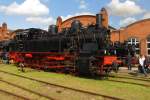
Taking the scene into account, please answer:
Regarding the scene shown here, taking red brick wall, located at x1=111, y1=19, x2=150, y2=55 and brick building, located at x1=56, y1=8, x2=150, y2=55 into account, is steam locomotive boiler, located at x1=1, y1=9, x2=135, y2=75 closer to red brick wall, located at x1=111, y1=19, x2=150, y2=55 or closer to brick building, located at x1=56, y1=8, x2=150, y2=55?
brick building, located at x1=56, y1=8, x2=150, y2=55

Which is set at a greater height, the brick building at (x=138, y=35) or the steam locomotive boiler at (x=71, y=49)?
the brick building at (x=138, y=35)

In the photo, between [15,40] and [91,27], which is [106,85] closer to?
[91,27]

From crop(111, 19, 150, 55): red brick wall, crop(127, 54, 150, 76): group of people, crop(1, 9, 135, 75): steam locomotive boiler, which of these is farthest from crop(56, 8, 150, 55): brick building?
crop(127, 54, 150, 76): group of people

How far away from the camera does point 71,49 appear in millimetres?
20688

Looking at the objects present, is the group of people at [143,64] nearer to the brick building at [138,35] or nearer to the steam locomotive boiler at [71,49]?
the steam locomotive boiler at [71,49]

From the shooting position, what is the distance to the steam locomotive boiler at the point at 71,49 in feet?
61.6

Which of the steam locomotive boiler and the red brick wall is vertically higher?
the red brick wall

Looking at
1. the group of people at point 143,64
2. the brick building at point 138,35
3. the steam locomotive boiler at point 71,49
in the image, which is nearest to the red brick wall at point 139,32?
the brick building at point 138,35

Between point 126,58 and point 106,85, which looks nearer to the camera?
point 106,85

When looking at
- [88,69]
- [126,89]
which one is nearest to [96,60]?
[88,69]

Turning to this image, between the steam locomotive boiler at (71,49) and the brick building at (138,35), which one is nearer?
the steam locomotive boiler at (71,49)

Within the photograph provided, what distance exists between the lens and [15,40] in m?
28.8

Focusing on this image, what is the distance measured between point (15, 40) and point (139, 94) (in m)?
18.0

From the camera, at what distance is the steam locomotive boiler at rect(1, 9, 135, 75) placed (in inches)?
739
